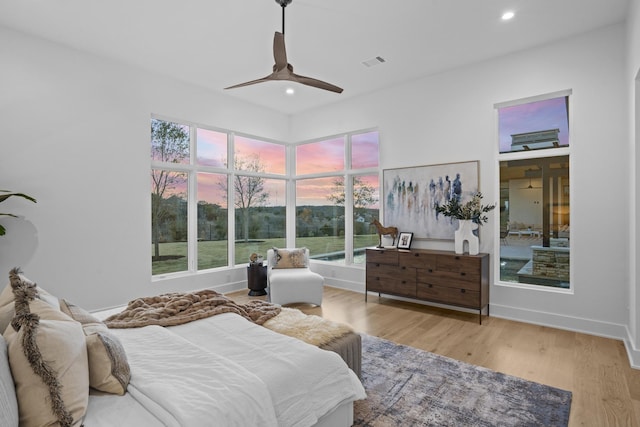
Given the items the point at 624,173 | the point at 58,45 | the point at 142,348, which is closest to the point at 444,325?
the point at 624,173

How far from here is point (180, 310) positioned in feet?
8.65

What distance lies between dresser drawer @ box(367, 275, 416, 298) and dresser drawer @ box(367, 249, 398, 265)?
25 cm

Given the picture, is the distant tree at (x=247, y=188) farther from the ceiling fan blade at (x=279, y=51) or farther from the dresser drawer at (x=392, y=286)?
the ceiling fan blade at (x=279, y=51)

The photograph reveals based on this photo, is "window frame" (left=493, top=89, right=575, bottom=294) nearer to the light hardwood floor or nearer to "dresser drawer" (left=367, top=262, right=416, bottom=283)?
the light hardwood floor

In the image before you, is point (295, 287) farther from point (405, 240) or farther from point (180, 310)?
point (180, 310)

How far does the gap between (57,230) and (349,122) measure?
439cm

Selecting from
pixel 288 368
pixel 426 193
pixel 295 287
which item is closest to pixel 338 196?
pixel 426 193

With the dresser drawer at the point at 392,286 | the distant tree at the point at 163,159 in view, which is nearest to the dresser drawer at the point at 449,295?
the dresser drawer at the point at 392,286

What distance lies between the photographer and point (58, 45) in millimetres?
3812

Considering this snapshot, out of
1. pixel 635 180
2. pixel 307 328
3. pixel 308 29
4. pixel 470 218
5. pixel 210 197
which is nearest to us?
pixel 307 328

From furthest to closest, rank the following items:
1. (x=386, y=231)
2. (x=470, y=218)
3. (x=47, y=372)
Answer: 1. (x=386, y=231)
2. (x=470, y=218)
3. (x=47, y=372)

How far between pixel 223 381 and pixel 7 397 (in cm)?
76

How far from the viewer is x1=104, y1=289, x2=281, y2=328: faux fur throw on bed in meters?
2.39

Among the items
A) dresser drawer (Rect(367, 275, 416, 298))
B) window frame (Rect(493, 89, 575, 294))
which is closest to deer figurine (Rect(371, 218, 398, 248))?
dresser drawer (Rect(367, 275, 416, 298))
